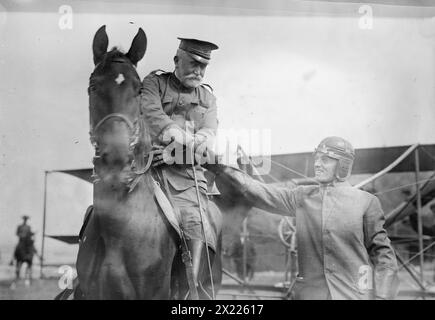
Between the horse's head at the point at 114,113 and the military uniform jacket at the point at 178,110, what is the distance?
195mm

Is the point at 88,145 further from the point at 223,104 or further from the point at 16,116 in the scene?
the point at 223,104

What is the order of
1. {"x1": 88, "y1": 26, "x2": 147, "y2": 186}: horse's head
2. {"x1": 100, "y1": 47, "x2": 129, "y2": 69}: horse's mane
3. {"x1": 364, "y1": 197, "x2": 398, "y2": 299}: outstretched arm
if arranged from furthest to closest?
{"x1": 364, "y1": 197, "x2": 398, "y2": 299}: outstretched arm → {"x1": 100, "y1": 47, "x2": 129, "y2": 69}: horse's mane → {"x1": 88, "y1": 26, "x2": 147, "y2": 186}: horse's head

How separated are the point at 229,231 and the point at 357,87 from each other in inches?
39.4

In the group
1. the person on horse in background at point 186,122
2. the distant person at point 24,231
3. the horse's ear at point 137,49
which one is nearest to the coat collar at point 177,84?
the person on horse in background at point 186,122

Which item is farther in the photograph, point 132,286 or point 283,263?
point 283,263

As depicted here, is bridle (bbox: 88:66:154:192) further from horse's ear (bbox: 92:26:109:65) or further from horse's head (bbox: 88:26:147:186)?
horse's ear (bbox: 92:26:109:65)

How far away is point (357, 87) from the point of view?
2.66 metres

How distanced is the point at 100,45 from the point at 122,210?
2.37ft

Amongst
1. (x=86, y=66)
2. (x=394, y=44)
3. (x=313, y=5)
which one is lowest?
(x=86, y=66)

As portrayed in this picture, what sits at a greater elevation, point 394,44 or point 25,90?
point 394,44

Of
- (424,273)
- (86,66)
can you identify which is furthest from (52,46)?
(424,273)

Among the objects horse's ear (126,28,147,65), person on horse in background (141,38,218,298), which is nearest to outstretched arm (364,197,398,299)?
person on horse in background (141,38,218,298)

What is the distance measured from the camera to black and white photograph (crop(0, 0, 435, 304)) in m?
2.33

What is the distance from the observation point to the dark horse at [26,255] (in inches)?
97.3
